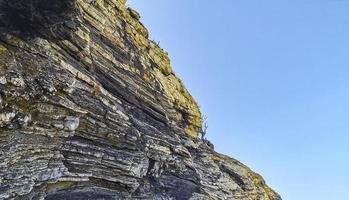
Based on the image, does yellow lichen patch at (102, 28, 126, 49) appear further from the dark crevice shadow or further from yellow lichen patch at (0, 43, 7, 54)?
yellow lichen patch at (0, 43, 7, 54)

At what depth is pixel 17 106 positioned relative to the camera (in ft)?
67.5

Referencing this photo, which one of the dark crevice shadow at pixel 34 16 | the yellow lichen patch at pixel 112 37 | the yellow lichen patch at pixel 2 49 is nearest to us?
the yellow lichen patch at pixel 2 49

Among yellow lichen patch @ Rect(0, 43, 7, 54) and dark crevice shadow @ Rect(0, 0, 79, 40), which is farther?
dark crevice shadow @ Rect(0, 0, 79, 40)

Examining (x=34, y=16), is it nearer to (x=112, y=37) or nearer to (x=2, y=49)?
(x=2, y=49)

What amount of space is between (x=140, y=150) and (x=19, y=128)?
11.5 metres

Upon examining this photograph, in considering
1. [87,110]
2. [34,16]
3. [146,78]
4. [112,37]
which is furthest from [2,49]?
[146,78]

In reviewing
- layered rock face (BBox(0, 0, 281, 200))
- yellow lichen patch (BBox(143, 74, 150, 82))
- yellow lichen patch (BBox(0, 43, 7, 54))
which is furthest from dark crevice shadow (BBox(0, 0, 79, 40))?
yellow lichen patch (BBox(143, 74, 150, 82))

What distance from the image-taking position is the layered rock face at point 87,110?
69.5 feet

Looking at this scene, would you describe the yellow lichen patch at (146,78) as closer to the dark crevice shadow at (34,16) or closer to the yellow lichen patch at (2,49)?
the dark crevice shadow at (34,16)

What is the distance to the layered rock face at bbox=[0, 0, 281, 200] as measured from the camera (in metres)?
21.2

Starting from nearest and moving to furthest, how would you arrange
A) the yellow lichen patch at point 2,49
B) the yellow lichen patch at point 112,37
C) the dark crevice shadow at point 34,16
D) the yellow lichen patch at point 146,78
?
1. the yellow lichen patch at point 2,49
2. the dark crevice shadow at point 34,16
3. the yellow lichen patch at point 112,37
4. the yellow lichen patch at point 146,78

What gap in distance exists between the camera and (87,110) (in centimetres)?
2544

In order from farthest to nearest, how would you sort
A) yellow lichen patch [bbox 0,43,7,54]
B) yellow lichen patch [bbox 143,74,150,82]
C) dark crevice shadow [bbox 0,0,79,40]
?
yellow lichen patch [bbox 143,74,150,82]
dark crevice shadow [bbox 0,0,79,40]
yellow lichen patch [bbox 0,43,7,54]

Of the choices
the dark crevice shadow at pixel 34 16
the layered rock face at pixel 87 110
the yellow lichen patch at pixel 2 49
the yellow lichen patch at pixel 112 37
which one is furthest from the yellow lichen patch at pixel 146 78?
the yellow lichen patch at pixel 2 49
